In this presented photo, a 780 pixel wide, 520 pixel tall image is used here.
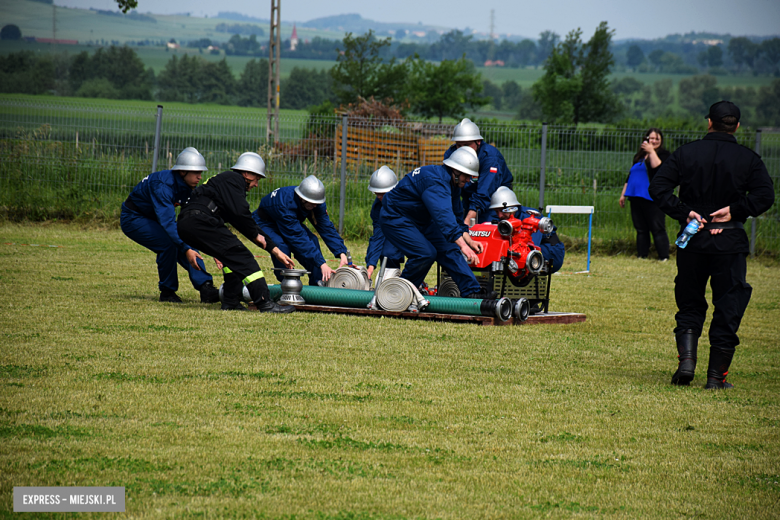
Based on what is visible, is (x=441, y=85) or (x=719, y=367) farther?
(x=441, y=85)

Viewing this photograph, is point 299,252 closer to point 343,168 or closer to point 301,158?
point 343,168

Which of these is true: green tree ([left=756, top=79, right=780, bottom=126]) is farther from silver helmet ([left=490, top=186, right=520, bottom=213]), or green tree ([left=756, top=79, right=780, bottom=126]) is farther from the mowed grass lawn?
the mowed grass lawn

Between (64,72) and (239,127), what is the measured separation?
98828 millimetres

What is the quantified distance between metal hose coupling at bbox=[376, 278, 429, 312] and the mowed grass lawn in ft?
0.83

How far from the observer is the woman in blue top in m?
14.3

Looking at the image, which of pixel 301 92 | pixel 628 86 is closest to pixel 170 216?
pixel 301 92

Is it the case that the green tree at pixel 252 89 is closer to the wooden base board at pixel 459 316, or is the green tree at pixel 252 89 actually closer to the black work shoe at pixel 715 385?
the wooden base board at pixel 459 316

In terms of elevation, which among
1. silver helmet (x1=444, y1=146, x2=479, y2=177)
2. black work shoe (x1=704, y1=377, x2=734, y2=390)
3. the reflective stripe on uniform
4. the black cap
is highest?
the black cap

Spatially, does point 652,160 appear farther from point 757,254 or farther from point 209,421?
point 209,421

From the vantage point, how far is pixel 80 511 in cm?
334

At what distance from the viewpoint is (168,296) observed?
31.0ft

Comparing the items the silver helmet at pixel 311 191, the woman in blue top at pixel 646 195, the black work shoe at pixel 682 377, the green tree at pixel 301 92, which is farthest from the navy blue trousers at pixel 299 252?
the green tree at pixel 301 92

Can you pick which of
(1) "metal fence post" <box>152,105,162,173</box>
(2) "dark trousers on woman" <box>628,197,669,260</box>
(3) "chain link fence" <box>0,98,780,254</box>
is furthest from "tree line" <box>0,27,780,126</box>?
(2) "dark trousers on woman" <box>628,197,669,260</box>

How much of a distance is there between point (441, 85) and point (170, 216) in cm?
4944
